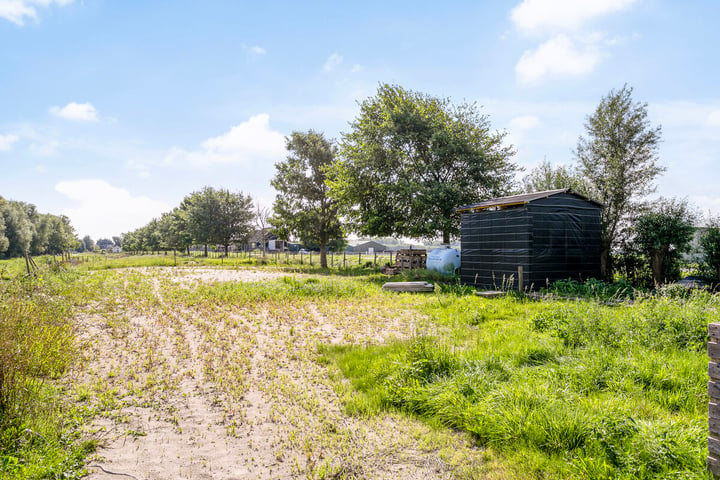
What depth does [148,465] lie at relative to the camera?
3184mm

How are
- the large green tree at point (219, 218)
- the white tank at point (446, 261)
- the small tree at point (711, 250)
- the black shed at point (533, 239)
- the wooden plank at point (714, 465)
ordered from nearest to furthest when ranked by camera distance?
the wooden plank at point (714, 465) → the small tree at point (711, 250) → the black shed at point (533, 239) → the white tank at point (446, 261) → the large green tree at point (219, 218)

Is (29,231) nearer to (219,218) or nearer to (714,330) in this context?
(219,218)

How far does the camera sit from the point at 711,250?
11453 millimetres

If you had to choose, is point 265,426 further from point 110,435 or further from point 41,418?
point 41,418

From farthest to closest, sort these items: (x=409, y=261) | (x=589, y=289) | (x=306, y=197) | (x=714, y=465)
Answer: (x=306, y=197) → (x=409, y=261) → (x=589, y=289) → (x=714, y=465)

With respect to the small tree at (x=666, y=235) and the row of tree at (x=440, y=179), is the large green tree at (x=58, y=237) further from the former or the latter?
the small tree at (x=666, y=235)

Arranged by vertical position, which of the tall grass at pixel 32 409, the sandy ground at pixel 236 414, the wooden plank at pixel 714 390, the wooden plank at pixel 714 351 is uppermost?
the wooden plank at pixel 714 351

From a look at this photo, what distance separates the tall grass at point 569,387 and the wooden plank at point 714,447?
0.50ft

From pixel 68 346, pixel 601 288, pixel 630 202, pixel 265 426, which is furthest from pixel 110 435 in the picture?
pixel 630 202

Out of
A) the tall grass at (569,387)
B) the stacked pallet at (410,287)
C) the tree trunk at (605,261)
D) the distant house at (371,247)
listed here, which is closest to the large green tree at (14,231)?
the distant house at (371,247)

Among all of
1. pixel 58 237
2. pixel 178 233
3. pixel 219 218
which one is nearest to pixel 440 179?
pixel 219 218

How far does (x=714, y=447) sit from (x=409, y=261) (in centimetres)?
1685

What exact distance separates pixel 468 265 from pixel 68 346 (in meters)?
12.4

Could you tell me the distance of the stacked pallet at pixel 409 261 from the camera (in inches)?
762
